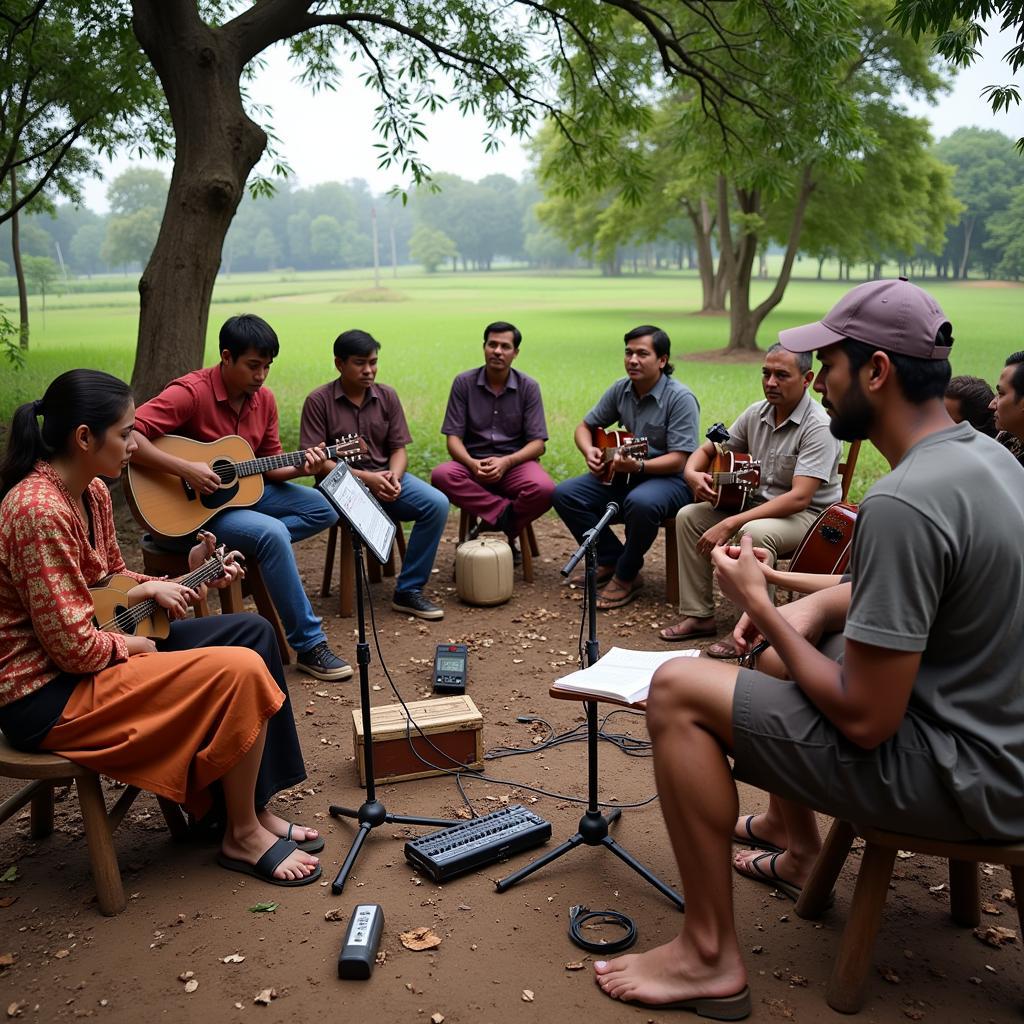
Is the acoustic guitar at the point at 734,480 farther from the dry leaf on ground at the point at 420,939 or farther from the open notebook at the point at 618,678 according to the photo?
the dry leaf on ground at the point at 420,939

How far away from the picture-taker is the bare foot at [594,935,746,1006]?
2.37m

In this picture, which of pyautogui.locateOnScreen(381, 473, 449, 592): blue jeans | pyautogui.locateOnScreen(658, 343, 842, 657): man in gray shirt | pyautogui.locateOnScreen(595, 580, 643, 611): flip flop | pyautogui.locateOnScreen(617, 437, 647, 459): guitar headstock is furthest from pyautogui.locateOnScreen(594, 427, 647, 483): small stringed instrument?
pyautogui.locateOnScreen(381, 473, 449, 592): blue jeans

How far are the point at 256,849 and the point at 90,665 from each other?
90cm

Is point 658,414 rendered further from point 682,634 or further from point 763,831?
point 763,831

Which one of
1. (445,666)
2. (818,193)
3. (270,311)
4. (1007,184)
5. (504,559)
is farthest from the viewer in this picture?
(818,193)

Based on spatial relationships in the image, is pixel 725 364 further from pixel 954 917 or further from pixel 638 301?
pixel 954 917

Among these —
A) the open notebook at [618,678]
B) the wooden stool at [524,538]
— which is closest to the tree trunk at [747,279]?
the wooden stool at [524,538]

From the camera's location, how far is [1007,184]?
57.6 ft

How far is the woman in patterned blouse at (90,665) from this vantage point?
2.69 m

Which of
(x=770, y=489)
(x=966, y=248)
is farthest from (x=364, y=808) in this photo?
(x=966, y=248)

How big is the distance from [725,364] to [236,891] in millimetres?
15726

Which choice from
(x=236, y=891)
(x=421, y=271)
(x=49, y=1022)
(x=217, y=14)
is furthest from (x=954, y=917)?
(x=421, y=271)

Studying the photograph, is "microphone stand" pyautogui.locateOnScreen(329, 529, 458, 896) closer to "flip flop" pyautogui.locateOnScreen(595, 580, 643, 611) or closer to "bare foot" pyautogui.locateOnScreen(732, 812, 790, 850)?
"bare foot" pyautogui.locateOnScreen(732, 812, 790, 850)

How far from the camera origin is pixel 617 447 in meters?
6.10
